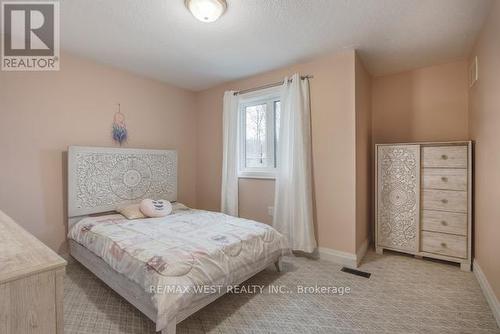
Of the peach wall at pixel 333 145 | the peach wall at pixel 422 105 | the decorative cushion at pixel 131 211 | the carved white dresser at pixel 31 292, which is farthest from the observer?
the peach wall at pixel 422 105

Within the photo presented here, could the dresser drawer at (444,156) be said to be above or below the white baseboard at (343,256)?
above

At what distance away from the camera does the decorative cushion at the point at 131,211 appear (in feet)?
9.25

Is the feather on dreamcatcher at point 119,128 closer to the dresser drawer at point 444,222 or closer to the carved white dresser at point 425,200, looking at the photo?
the carved white dresser at point 425,200

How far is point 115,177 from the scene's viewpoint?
119 inches

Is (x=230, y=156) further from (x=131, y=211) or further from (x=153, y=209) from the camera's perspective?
(x=131, y=211)

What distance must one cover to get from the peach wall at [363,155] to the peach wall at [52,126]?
280 centimetres

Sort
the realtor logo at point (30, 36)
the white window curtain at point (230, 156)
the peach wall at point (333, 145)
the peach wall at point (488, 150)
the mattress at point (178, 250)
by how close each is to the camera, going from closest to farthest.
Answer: the mattress at point (178, 250), the peach wall at point (488, 150), the realtor logo at point (30, 36), the peach wall at point (333, 145), the white window curtain at point (230, 156)

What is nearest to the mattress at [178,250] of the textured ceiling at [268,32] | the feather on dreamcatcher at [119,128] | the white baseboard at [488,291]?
the feather on dreamcatcher at [119,128]

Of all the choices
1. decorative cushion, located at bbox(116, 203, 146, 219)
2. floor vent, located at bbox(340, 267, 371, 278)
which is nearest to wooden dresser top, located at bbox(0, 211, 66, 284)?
decorative cushion, located at bbox(116, 203, 146, 219)

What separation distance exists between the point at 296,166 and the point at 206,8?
1826 millimetres

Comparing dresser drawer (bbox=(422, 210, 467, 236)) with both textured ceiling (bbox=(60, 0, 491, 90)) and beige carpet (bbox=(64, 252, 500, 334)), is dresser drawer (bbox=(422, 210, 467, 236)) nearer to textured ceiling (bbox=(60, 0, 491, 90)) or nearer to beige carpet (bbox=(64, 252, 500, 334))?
beige carpet (bbox=(64, 252, 500, 334))

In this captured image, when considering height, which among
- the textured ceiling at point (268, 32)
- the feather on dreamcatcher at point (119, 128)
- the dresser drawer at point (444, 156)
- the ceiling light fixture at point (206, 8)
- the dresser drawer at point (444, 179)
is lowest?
the dresser drawer at point (444, 179)

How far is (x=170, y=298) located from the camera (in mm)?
1495

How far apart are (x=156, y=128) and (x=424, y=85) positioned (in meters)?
3.67
